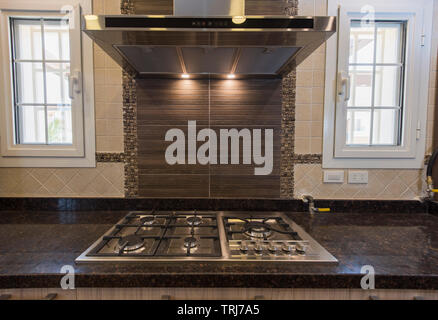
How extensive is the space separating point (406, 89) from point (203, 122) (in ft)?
4.16

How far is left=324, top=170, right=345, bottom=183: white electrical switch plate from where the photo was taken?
146cm

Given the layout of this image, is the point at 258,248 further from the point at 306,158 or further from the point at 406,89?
the point at 406,89

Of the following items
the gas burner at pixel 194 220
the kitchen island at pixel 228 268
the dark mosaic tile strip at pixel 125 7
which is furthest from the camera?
the dark mosaic tile strip at pixel 125 7

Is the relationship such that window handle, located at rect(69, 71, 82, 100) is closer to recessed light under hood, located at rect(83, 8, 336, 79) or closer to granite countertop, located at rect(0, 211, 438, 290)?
recessed light under hood, located at rect(83, 8, 336, 79)

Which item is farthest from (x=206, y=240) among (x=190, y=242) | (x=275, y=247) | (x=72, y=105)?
(x=72, y=105)

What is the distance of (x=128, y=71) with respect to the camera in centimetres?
140

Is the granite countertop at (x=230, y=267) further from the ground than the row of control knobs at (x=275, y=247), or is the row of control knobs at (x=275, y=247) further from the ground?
the row of control knobs at (x=275, y=247)

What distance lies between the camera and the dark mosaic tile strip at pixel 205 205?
142 cm

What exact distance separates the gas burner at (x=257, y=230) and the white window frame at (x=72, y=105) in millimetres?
1001

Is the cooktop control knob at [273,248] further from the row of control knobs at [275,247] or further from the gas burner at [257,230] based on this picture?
the gas burner at [257,230]

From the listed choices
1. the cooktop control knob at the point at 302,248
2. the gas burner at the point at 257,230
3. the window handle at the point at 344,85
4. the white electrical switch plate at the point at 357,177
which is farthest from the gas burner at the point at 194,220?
the window handle at the point at 344,85

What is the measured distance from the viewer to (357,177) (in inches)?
57.9

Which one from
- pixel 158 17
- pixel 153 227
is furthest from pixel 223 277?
pixel 158 17
